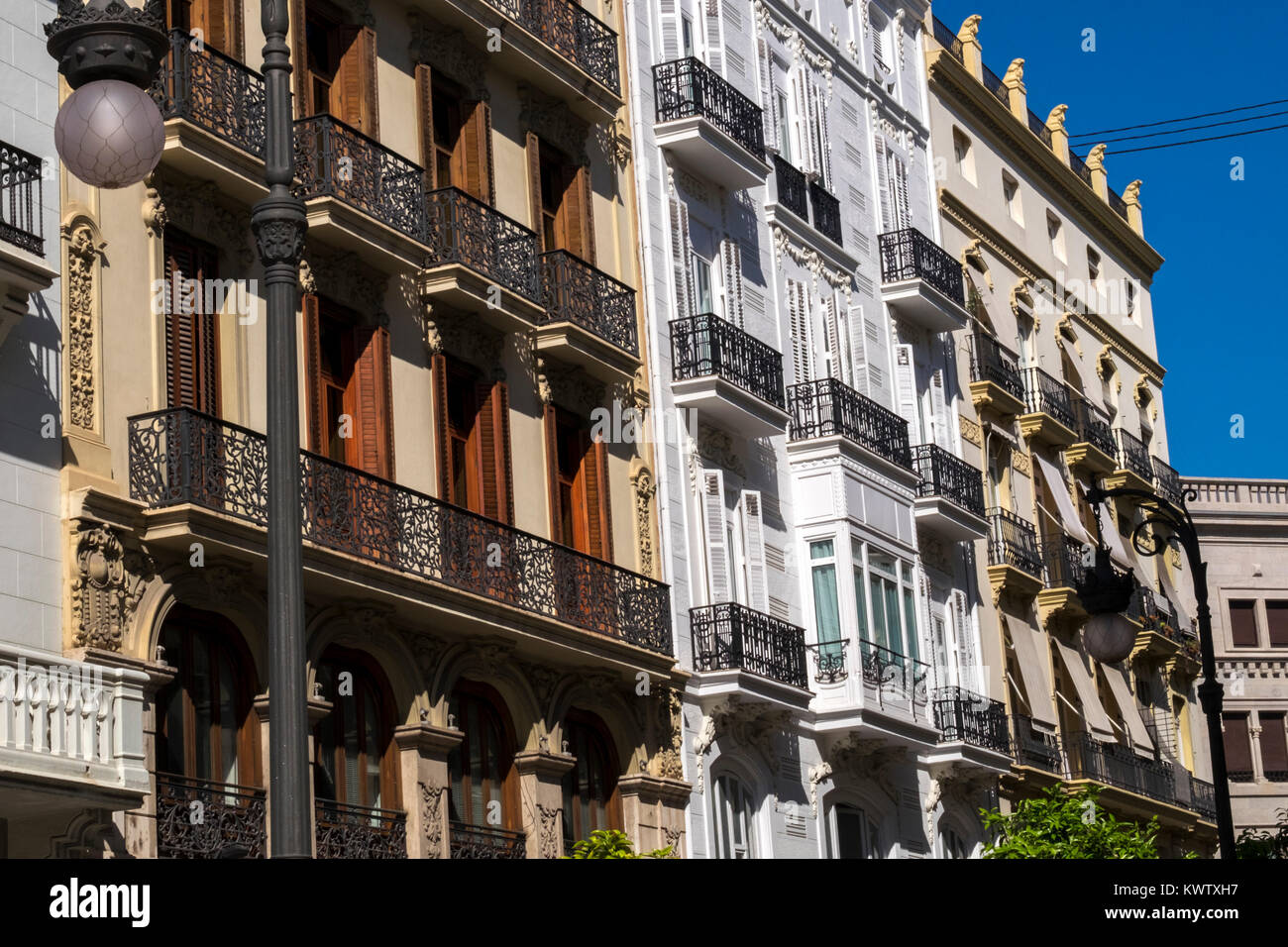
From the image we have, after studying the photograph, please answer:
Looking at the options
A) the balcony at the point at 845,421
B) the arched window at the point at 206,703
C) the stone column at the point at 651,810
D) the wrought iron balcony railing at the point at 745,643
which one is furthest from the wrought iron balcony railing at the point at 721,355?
the arched window at the point at 206,703

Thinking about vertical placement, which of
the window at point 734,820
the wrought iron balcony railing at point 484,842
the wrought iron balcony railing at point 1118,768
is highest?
the wrought iron balcony railing at point 1118,768

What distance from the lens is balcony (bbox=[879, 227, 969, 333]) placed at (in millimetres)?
35625

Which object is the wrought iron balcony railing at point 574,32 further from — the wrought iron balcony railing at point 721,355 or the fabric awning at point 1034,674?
the fabric awning at point 1034,674

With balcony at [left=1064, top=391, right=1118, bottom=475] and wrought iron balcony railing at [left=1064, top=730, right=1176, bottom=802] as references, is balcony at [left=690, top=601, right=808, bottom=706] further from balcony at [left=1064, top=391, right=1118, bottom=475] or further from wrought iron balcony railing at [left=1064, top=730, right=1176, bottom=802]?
balcony at [left=1064, top=391, right=1118, bottom=475]

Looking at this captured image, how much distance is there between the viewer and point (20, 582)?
1750 cm

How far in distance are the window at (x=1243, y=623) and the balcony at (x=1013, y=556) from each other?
552 inches

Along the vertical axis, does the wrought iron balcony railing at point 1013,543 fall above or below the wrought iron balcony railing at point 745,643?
above

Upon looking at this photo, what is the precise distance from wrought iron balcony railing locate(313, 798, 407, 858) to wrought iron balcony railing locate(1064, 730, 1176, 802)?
19.8 m

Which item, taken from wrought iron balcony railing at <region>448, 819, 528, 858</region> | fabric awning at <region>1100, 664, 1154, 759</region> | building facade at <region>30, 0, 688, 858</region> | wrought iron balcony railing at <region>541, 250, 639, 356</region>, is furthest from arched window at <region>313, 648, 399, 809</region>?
fabric awning at <region>1100, 664, 1154, 759</region>

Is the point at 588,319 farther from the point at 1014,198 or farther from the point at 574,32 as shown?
the point at 1014,198

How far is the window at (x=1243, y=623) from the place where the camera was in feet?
171

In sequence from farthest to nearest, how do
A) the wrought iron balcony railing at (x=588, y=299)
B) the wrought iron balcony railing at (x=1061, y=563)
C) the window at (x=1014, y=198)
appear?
the window at (x=1014, y=198) < the wrought iron balcony railing at (x=1061, y=563) < the wrought iron balcony railing at (x=588, y=299)

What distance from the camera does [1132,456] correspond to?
4659 cm

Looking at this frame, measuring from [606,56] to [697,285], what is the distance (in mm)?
3384
